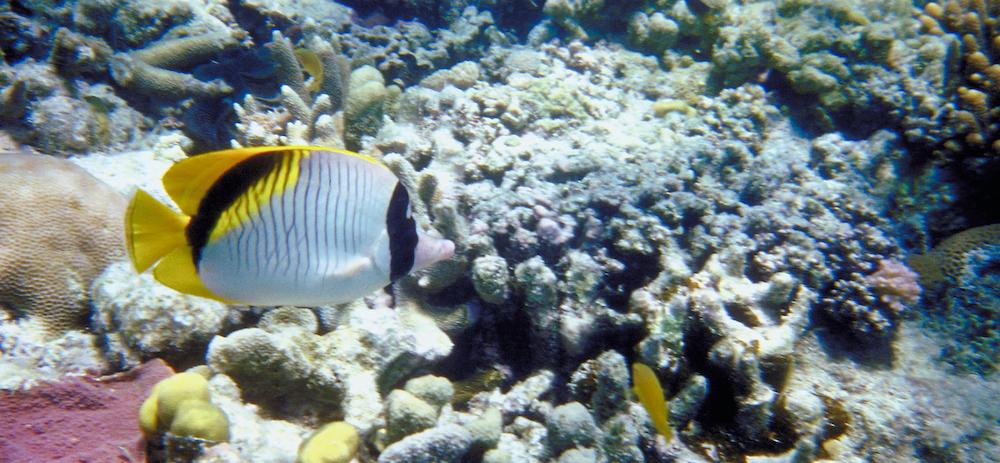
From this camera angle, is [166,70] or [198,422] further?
[166,70]

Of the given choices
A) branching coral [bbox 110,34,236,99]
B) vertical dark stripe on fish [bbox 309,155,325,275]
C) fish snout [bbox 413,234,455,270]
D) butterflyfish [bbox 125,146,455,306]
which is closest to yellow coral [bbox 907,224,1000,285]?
fish snout [bbox 413,234,455,270]

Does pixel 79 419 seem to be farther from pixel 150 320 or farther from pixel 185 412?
pixel 185 412

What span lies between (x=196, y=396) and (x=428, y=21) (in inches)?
282

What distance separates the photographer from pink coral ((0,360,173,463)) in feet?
7.14

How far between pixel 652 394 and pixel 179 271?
206 cm

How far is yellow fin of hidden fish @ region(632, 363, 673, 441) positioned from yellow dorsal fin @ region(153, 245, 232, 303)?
196cm

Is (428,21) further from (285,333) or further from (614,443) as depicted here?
(614,443)

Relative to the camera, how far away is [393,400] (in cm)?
256

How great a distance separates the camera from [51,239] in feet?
9.55

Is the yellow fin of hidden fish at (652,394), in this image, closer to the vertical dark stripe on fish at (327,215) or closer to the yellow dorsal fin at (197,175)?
the vertical dark stripe on fish at (327,215)

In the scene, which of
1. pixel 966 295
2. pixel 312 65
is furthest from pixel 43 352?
pixel 966 295

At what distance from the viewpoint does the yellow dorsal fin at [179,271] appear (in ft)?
4.24

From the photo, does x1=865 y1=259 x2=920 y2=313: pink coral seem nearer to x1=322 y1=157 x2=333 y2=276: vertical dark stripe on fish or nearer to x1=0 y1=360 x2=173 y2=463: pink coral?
x1=322 y1=157 x2=333 y2=276: vertical dark stripe on fish

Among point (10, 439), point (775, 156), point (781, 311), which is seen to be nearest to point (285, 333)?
point (10, 439)
